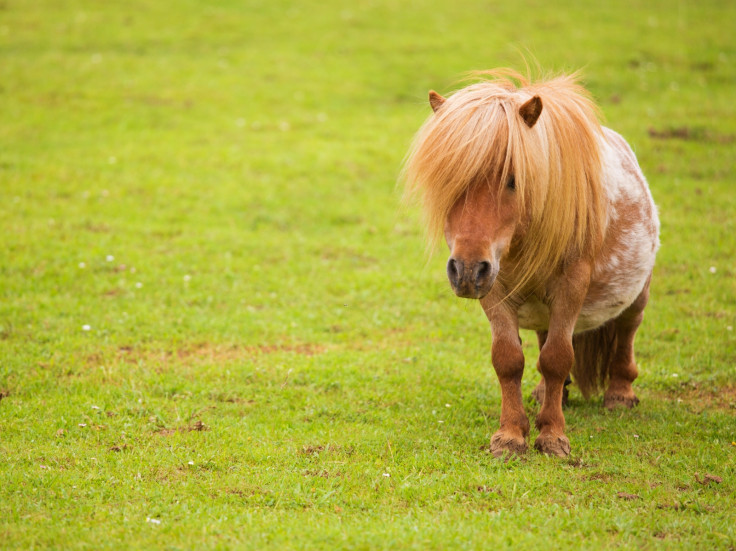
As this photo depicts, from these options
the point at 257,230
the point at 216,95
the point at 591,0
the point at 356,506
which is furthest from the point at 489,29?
the point at 356,506

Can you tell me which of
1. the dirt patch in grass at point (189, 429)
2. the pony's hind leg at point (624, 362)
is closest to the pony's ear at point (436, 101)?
the pony's hind leg at point (624, 362)

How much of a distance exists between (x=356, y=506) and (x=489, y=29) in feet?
66.3

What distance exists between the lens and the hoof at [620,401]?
22.1 feet

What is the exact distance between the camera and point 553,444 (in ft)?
18.2

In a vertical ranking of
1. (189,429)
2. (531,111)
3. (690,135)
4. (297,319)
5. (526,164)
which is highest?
(531,111)

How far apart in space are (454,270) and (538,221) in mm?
861

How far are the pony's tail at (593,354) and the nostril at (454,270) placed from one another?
260 cm

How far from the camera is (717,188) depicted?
13.2 metres

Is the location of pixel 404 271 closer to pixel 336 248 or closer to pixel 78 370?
pixel 336 248

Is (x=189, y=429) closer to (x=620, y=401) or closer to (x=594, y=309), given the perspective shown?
(x=594, y=309)

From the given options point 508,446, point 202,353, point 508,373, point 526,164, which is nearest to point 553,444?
point 508,446

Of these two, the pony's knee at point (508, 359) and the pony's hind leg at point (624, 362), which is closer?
the pony's knee at point (508, 359)

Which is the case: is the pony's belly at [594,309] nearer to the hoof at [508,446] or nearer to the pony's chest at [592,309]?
the pony's chest at [592,309]

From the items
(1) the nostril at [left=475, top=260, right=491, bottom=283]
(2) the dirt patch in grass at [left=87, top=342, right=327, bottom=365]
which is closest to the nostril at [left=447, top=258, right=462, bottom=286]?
(1) the nostril at [left=475, top=260, right=491, bottom=283]
